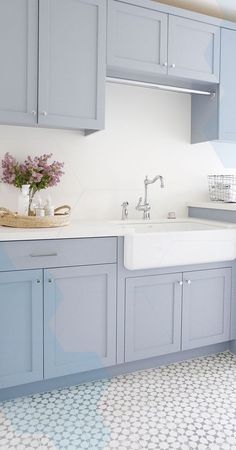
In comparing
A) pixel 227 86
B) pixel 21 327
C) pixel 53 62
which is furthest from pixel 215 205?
pixel 21 327

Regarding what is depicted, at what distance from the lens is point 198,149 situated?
3162mm

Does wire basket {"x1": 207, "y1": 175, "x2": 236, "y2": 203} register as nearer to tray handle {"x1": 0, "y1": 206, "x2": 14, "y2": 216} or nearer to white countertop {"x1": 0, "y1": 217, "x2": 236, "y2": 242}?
white countertop {"x1": 0, "y1": 217, "x2": 236, "y2": 242}

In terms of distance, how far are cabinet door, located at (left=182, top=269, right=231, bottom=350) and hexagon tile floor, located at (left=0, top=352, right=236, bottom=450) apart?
0.77 feet

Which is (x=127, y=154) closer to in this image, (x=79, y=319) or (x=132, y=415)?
(x=79, y=319)

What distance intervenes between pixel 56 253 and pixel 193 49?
5.53 ft

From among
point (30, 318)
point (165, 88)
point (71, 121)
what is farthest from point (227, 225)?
point (30, 318)

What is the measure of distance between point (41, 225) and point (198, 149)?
1.57 meters

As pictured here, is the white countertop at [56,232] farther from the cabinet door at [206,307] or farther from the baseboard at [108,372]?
the baseboard at [108,372]

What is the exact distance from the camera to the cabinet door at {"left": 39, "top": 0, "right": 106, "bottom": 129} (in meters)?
2.26

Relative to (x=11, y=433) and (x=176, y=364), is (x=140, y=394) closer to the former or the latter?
(x=176, y=364)

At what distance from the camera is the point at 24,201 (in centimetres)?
239

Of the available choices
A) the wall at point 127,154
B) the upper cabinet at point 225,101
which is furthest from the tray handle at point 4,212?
the upper cabinet at point 225,101

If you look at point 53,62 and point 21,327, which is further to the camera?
point 53,62

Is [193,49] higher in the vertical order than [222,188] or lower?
higher
